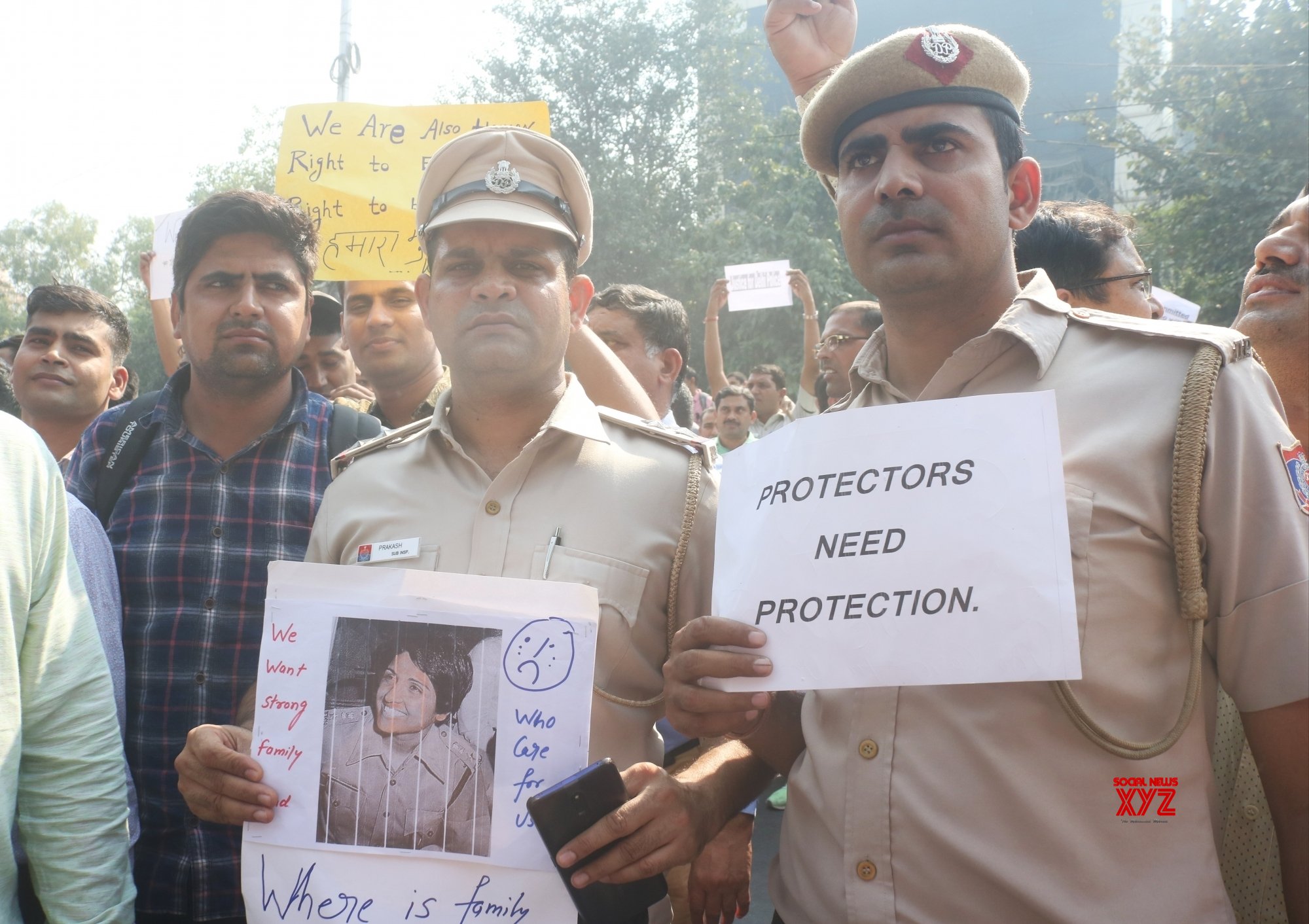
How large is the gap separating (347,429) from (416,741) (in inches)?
50.0

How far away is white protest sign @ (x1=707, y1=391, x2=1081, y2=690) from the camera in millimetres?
1399

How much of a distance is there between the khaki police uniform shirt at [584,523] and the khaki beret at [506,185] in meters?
0.42

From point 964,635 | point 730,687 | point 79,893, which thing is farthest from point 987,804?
point 79,893

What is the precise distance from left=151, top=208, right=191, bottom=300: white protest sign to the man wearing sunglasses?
3780mm

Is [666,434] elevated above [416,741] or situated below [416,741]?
above

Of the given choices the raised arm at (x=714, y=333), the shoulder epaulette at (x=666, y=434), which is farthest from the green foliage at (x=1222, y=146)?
the shoulder epaulette at (x=666, y=434)

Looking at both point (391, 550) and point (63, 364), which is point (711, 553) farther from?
point (63, 364)

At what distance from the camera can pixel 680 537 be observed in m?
1.97

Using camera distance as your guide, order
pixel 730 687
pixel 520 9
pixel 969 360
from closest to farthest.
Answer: pixel 730 687, pixel 969 360, pixel 520 9

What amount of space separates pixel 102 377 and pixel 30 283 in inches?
2071

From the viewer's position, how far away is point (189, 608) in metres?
2.42

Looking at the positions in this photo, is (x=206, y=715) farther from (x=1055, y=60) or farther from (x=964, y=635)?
(x=1055, y=60)

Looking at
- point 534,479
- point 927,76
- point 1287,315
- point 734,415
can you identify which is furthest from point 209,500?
point 734,415

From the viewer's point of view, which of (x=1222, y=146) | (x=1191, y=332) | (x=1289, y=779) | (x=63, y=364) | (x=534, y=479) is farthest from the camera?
(x=1222, y=146)
